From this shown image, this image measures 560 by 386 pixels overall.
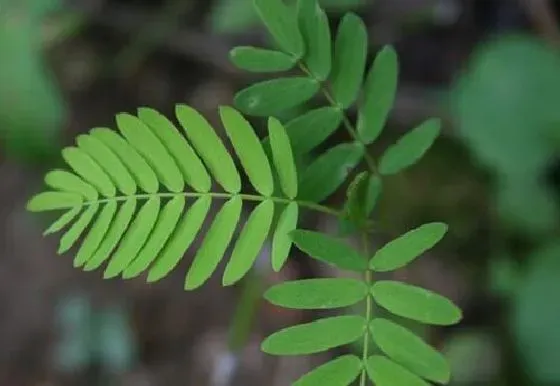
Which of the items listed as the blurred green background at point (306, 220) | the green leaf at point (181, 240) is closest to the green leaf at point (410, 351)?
the green leaf at point (181, 240)

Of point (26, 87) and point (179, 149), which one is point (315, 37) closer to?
point (179, 149)

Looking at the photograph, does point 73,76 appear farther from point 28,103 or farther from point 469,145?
point 469,145

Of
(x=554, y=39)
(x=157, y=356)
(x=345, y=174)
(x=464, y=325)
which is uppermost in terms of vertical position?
(x=345, y=174)

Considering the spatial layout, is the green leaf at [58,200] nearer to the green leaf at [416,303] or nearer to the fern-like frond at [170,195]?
the fern-like frond at [170,195]

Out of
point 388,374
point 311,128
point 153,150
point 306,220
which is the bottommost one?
point 306,220

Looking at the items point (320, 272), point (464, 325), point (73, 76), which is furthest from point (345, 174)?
point (73, 76)

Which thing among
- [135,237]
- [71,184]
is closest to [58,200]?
[71,184]

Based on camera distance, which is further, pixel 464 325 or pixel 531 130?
pixel 464 325
